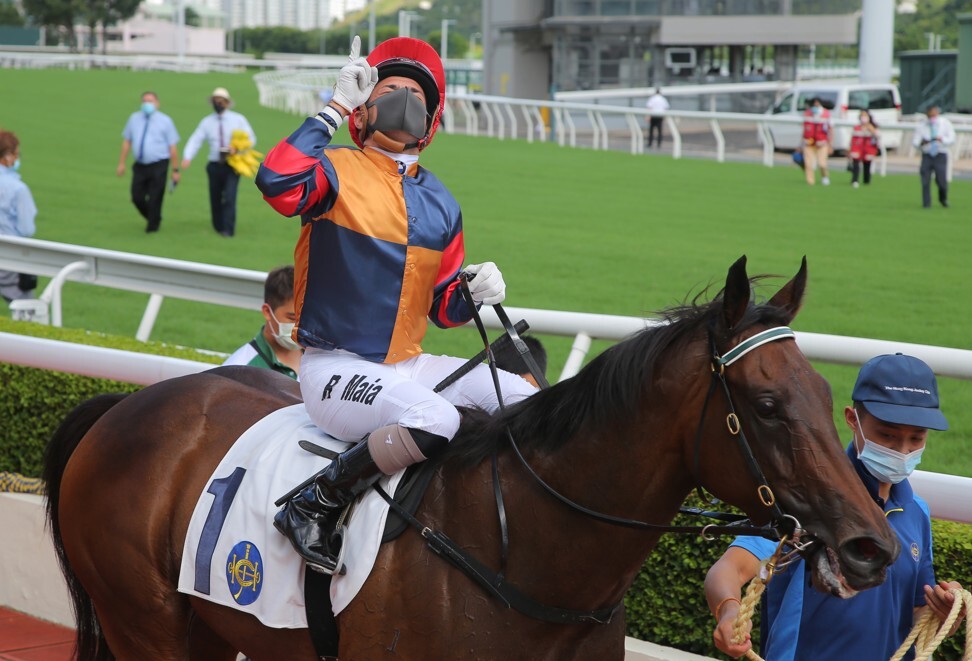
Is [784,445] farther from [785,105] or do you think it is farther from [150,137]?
[785,105]

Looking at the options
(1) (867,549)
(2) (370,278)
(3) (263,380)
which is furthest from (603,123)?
(1) (867,549)

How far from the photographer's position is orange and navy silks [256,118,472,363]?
2.88 m

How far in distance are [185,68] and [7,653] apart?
2403 inches

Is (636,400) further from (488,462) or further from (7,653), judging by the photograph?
(7,653)

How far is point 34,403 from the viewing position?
5414 millimetres

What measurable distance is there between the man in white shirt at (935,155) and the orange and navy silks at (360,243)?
1480 centimetres

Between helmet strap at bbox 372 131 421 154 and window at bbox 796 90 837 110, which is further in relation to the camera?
window at bbox 796 90 837 110

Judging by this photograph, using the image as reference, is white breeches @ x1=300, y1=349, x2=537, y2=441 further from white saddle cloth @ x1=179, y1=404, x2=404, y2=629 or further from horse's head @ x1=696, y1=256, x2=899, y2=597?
horse's head @ x1=696, y1=256, x2=899, y2=597

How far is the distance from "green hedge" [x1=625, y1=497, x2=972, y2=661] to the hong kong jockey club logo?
136 centimetres

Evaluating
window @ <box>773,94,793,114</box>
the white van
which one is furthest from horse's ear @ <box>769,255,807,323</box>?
window @ <box>773,94,793,114</box>

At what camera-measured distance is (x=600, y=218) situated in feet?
52.4

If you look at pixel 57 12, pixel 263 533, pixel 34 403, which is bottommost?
pixel 34 403

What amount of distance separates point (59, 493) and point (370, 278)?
138 centimetres

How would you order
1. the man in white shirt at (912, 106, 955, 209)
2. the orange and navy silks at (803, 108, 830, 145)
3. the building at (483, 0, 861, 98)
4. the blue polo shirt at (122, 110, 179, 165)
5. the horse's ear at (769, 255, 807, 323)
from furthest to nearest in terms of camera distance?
the building at (483, 0, 861, 98), the orange and navy silks at (803, 108, 830, 145), the man in white shirt at (912, 106, 955, 209), the blue polo shirt at (122, 110, 179, 165), the horse's ear at (769, 255, 807, 323)
